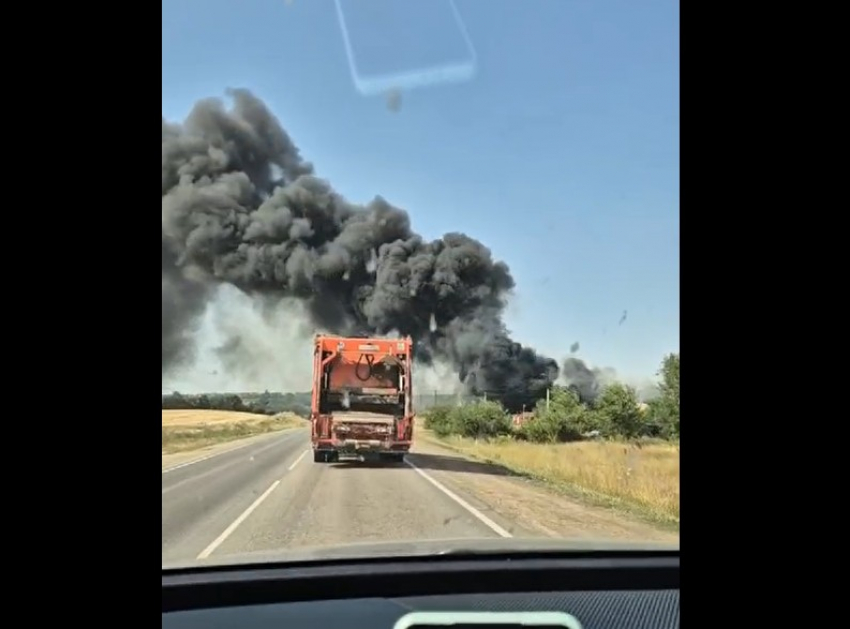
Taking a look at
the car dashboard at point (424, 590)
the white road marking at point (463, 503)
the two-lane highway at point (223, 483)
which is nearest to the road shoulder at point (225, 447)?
the two-lane highway at point (223, 483)

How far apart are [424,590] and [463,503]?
2.60m

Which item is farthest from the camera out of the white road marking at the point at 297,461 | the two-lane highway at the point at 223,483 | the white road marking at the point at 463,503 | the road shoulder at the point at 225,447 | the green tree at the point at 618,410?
the white road marking at the point at 297,461

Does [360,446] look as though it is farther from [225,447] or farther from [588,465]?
[588,465]

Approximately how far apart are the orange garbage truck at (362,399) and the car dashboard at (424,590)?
4533 millimetres

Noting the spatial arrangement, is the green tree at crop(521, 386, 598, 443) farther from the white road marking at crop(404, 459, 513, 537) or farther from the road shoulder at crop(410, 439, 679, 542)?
the white road marking at crop(404, 459, 513, 537)

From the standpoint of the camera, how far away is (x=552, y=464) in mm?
6441

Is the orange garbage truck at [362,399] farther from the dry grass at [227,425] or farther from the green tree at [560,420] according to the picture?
the green tree at [560,420]

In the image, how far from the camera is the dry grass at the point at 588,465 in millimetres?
4570
